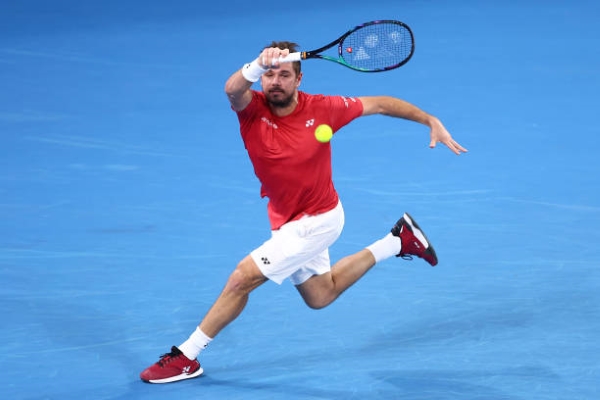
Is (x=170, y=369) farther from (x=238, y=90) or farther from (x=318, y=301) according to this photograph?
(x=238, y=90)

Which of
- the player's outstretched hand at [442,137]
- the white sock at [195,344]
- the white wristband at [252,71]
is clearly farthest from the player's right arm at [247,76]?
the white sock at [195,344]

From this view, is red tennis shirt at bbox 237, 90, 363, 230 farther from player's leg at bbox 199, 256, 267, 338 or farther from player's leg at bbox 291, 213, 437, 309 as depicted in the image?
player's leg at bbox 291, 213, 437, 309

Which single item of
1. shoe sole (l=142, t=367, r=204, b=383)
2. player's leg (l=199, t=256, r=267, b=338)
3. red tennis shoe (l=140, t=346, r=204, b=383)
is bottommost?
shoe sole (l=142, t=367, r=204, b=383)

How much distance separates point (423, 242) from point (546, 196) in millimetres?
2205

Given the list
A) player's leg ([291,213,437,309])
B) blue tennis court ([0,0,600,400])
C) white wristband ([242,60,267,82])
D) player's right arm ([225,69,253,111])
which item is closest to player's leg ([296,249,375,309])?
player's leg ([291,213,437,309])

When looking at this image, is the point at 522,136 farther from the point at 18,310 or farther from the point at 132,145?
the point at 18,310

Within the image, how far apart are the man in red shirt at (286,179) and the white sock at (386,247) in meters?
0.59

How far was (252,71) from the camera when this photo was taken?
5.70 meters

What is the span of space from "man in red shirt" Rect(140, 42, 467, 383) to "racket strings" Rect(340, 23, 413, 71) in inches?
8.9

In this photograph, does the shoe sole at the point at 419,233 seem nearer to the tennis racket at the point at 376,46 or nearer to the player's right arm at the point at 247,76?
the tennis racket at the point at 376,46

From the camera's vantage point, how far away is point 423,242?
7.21 metres

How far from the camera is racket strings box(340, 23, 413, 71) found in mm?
6352

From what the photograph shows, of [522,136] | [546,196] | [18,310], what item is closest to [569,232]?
A: [546,196]

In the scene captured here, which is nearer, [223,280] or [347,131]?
[223,280]
